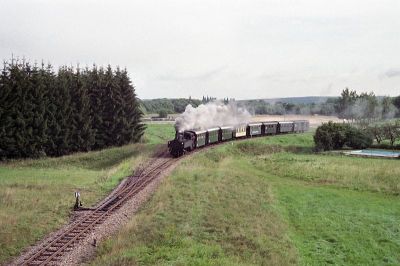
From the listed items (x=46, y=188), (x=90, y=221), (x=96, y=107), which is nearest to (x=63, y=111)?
(x=96, y=107)

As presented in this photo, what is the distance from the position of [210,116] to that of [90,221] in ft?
121

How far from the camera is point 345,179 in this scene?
132 ft

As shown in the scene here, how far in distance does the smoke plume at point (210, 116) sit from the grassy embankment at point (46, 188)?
5.27 meters

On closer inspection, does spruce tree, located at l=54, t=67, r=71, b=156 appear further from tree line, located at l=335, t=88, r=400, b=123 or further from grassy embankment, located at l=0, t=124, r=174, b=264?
tree line, located at l=335, t=88, r=400, b=123

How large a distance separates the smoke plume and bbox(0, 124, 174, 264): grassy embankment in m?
5.27

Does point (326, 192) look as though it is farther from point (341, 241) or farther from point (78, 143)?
point (78, 143)

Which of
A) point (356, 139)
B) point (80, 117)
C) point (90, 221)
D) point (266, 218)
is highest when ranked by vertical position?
point (80, 117)

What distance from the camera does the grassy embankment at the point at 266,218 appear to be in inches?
784

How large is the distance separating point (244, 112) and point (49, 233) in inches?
2102

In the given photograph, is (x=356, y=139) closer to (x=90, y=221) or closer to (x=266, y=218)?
(x=266, y=218)

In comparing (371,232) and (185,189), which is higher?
(185,189)

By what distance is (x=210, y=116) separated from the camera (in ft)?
196

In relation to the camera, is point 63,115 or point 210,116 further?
point 210,116

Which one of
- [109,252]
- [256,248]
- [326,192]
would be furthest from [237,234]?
[326,192]
